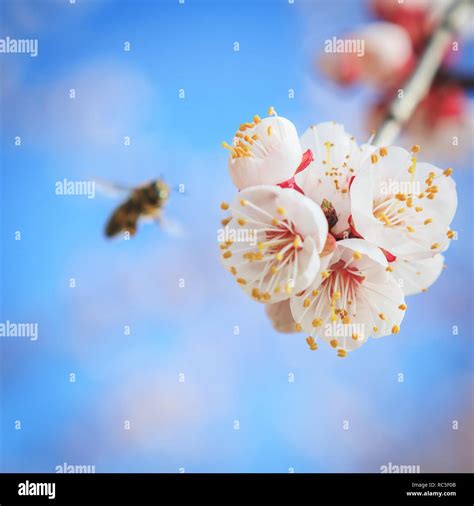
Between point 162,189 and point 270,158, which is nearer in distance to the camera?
point 270,158

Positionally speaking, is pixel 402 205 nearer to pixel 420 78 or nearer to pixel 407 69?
pixel 420 78

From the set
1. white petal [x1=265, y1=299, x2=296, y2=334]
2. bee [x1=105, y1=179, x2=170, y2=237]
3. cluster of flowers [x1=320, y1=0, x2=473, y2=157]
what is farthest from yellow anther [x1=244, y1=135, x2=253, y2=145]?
cluster of flowers [x1=320, y1=0, x2=473, y2=157]
